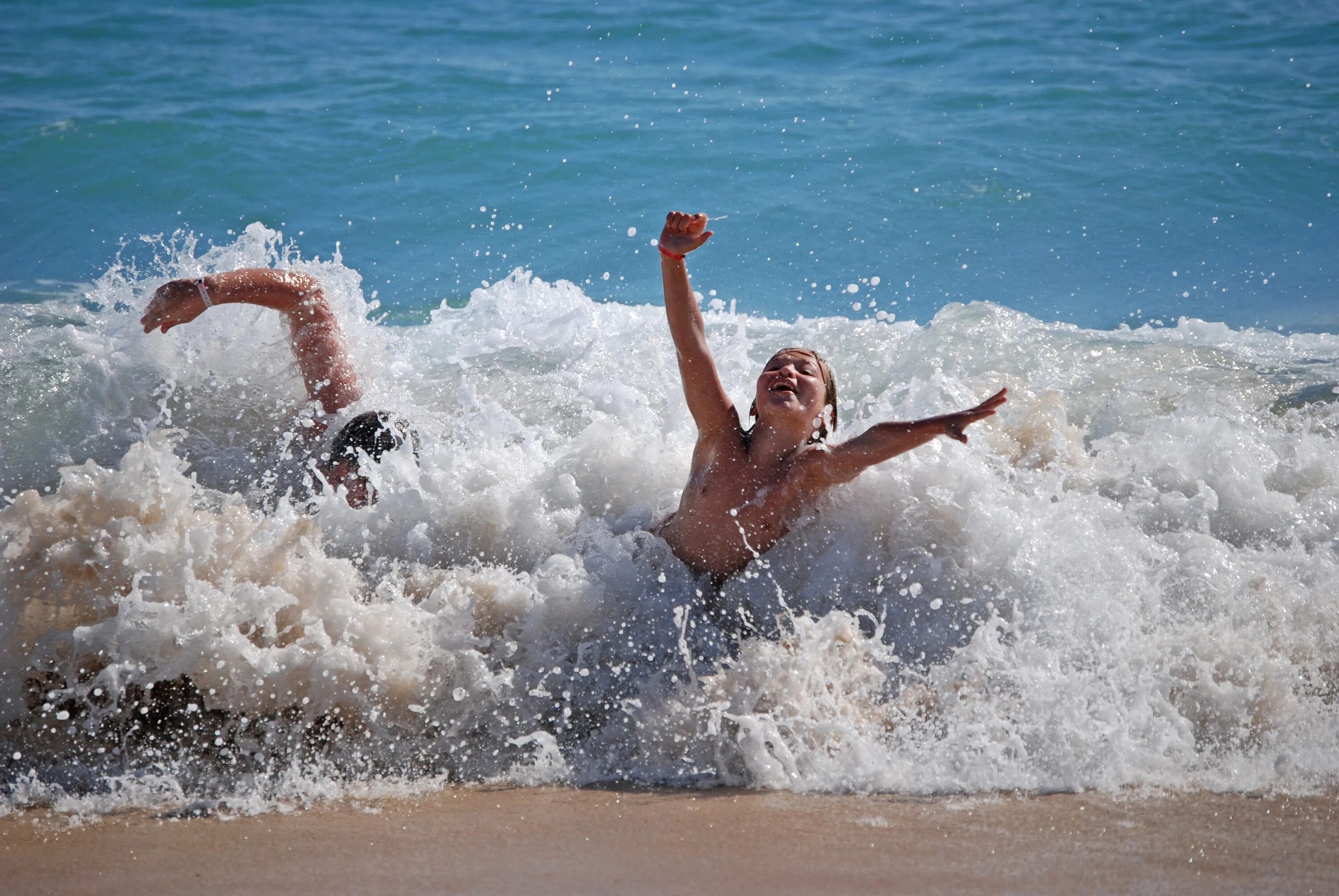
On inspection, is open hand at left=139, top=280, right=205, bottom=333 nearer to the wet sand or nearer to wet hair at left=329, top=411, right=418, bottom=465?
wet hair at left=329, top=411, right=418, bottom=465

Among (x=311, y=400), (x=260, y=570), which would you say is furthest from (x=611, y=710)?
(x=311, y=400)

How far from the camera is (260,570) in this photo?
12.1 ft

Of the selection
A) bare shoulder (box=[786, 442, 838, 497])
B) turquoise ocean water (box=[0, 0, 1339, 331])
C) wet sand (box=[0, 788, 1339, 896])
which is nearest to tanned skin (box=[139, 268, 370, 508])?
bare shoulder (box=[786, 442, 838, 497])

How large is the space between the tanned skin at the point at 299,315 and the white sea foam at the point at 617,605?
Result: 16cm

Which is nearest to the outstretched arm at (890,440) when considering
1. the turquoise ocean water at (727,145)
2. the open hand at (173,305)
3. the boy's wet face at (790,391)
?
the boy's wet face at (790,391)

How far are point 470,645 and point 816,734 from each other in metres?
1.22

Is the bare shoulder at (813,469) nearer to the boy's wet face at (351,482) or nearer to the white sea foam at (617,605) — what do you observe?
the white sea foam at (617,605)

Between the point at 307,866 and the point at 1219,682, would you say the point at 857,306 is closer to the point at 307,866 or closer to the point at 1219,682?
the point at 1219,682

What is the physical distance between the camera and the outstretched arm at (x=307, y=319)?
507 cm

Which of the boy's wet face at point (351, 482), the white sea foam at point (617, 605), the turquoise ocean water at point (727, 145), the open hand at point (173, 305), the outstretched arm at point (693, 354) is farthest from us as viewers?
the turquoise ocean water at point (727, 145)

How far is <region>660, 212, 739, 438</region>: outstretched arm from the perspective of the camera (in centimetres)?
403

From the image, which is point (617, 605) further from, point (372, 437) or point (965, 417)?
point (372, 437)

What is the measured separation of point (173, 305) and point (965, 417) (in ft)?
11.4

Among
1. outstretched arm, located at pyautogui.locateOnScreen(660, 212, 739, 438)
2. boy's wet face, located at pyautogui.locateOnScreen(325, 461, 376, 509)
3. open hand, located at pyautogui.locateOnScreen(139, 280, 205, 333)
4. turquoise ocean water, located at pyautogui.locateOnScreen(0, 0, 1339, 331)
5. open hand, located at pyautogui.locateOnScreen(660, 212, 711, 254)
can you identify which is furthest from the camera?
turquoise ocean water, located at pyautogui.locateOnScreen(0, 0, 1339, 331)
